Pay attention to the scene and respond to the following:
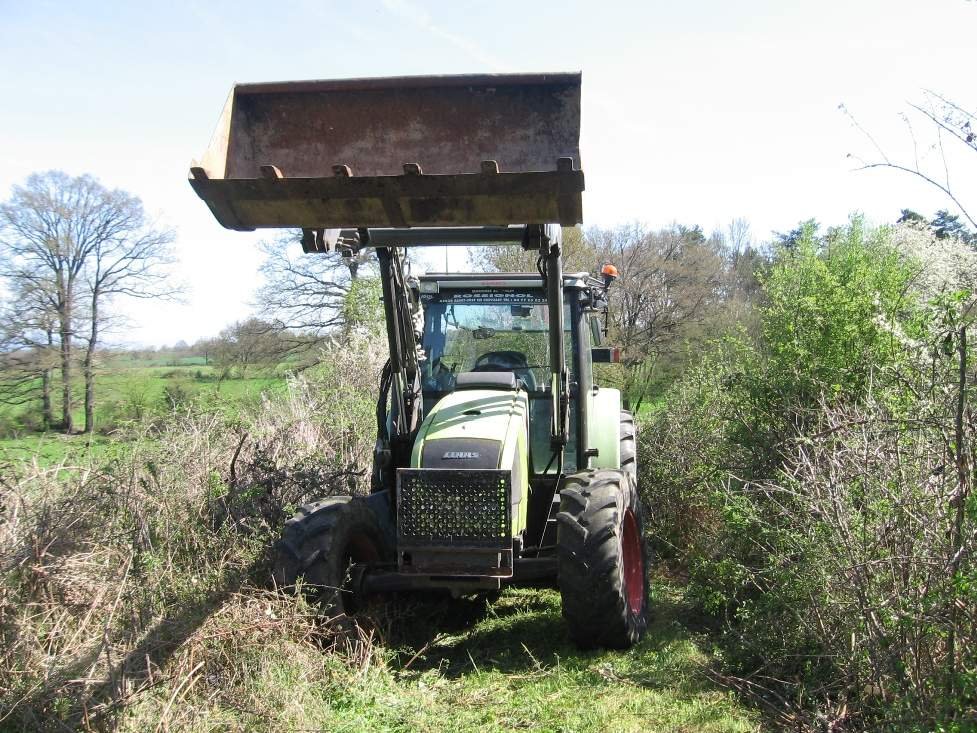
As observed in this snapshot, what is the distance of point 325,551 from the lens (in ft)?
16.5

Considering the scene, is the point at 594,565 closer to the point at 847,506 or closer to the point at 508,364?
the point at 847,506

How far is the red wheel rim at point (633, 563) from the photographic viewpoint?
5791mm

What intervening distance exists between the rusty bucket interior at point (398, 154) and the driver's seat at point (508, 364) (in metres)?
2.01

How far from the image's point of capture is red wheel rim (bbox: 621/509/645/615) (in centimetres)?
579

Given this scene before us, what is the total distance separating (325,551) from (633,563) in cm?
218

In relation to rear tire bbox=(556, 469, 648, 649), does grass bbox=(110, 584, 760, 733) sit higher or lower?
lower

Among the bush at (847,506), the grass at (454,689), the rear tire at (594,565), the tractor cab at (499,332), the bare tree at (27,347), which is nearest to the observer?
the bush at (847,506)

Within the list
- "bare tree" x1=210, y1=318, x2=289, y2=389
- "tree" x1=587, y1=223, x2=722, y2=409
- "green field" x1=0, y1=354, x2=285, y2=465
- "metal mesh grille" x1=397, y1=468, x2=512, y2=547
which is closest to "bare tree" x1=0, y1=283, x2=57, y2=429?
"green field" x1=0, y1=354, x2=285, y2=465

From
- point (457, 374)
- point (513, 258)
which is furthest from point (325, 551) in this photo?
point (513, 258)

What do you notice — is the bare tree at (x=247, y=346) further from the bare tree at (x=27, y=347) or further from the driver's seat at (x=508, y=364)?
the driver's seat at (x=508, y=364)

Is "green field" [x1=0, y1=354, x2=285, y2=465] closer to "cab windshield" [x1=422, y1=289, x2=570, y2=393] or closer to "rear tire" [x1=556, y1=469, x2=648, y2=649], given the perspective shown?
"cab windshield" [x1=422, y1=289, x2=570, y2=393]

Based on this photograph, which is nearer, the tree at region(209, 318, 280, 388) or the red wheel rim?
the red wheel rim

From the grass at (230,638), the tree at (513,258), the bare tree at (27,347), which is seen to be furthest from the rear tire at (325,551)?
the tree at (513,258)

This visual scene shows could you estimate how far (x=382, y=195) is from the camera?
4188 millimetres
